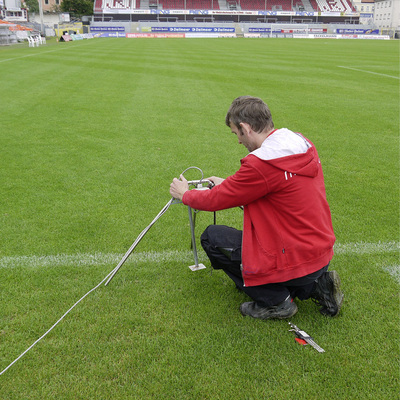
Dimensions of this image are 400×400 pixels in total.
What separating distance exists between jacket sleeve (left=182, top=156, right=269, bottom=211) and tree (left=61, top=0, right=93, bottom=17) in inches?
3214

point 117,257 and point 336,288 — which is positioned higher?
point 336,288

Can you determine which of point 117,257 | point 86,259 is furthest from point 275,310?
point 86,259

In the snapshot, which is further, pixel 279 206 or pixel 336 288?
pixel 336 288

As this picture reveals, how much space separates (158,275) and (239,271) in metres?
0.80

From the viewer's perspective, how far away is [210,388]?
2174 mm

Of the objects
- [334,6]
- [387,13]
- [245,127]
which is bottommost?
[245,127]

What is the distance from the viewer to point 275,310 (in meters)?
2.69

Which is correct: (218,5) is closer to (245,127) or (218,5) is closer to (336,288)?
(245,127)

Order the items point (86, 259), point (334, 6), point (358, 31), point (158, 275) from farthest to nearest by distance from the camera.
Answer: point (334, 6), point (358, 31), point (86, 259), point (158, 275)

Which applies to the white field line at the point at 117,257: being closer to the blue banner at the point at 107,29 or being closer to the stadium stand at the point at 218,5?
the blue banner at the point at 107,29

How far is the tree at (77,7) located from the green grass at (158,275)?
74.8 meters

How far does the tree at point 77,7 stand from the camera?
7194cm

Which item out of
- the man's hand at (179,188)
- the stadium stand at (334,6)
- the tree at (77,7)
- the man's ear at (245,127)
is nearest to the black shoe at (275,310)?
the man's hand at (179,188)

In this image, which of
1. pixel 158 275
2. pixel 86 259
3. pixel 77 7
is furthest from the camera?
pixel 77 7
